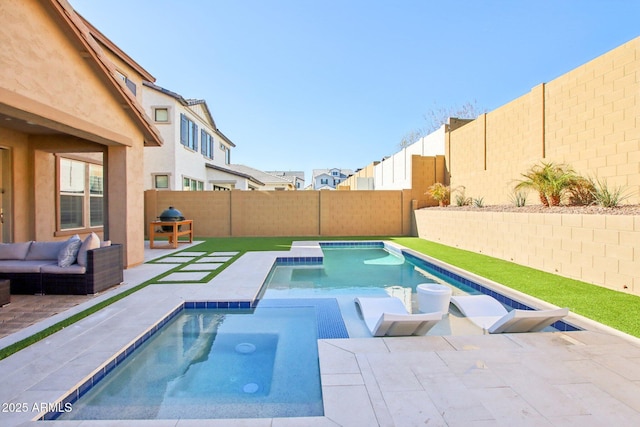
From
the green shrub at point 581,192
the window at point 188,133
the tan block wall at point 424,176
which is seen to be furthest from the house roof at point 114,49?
the green shrub at point 581,192

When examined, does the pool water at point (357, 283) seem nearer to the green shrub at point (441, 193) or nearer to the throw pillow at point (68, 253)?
the throw pillow at point (68, 253)

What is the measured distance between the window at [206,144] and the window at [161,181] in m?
3.87

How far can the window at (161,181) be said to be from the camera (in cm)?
1523

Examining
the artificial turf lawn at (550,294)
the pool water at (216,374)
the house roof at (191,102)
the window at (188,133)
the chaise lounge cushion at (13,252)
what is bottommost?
the pool water at (216,374)

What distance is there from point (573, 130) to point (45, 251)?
1082 cm

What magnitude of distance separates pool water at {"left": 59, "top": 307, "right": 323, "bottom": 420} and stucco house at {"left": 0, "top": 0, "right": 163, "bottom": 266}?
341cm

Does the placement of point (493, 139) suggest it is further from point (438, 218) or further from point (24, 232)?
point (24, 232)

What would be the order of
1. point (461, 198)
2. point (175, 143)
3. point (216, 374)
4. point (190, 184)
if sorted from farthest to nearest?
1. point (190, 184)
2. point (175, 143)
3. point (461, 198)
4. point (216, 374)

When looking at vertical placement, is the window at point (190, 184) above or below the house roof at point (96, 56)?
below

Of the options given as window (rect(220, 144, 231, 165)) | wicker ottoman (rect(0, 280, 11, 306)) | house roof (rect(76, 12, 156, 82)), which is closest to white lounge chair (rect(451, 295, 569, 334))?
wicker ottoman (rect(0, 280, 11, 306))

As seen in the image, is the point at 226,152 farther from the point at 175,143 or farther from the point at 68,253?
the point at 68,253

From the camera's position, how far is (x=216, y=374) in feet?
10.3

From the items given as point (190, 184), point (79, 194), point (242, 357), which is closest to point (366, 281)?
point (242, 357)

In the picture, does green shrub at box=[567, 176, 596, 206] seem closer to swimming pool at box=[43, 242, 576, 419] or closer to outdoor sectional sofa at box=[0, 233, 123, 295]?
swimming pool at box=[43, 242, 576, 419]
